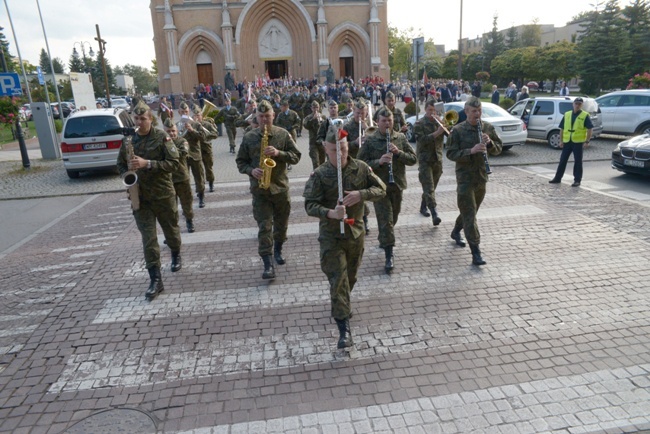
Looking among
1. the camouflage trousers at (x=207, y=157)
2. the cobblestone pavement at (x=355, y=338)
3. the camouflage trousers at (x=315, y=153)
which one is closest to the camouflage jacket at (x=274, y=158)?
the cobblestone pavement at (x=355, y=338)

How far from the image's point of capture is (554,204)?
9.50 metres

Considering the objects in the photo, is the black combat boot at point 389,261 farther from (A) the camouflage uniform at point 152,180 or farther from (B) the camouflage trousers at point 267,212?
(A) the camouflage uniform at point 152,180

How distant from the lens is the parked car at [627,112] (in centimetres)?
1546

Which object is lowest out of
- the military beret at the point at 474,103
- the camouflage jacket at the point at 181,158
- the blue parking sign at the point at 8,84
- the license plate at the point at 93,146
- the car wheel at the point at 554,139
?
the car wheel at the point at 554,139

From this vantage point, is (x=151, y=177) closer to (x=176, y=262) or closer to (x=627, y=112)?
(x=176, y=262)

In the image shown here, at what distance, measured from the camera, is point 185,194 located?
8.45m

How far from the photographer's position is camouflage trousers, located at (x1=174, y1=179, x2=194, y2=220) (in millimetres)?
8297

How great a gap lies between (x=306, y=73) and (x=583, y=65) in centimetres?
2290

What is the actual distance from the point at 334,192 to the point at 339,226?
39cm

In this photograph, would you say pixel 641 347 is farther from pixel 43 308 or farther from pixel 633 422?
pixel 43 308

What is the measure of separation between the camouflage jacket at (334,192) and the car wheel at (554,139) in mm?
13573

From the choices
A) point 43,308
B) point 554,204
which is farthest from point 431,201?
point 43,308

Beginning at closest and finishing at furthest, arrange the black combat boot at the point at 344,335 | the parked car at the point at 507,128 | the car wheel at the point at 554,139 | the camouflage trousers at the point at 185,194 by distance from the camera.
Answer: the black combat boot at the point at 344,335 < the camouflage trousers at the point at 185,194 < the parked car at the point at 507,128 < the car wheel at the point at 554,139

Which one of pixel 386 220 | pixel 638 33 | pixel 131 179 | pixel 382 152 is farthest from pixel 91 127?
pixel 638 33
